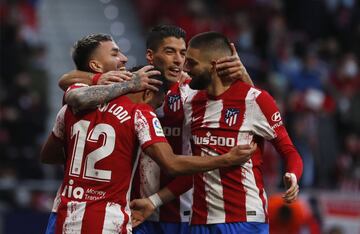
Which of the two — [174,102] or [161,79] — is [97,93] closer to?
[161,79]

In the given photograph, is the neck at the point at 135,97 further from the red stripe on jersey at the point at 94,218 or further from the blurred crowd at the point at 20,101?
the blurred crowd at the point at 20,101

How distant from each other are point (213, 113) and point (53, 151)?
3.92 ft

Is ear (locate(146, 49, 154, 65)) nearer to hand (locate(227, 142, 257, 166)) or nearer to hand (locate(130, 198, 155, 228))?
hand (locate(130, 198, 155, 228))

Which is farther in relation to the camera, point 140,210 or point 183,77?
point 183,77

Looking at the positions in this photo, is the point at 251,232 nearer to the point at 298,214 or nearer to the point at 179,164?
the point at 179,164

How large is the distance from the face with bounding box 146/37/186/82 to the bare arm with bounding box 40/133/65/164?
3.30 ft

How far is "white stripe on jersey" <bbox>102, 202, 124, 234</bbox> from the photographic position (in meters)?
6.76

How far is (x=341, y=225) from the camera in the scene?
504 inches

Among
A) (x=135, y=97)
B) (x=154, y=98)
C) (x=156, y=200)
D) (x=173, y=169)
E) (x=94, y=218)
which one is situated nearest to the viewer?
(x=173, y=169)

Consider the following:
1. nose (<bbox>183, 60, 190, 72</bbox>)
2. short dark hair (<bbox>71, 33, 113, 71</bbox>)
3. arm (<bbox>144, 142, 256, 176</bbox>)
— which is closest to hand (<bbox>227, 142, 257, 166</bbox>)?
arm (<bbox>144, 142, 256, 176</bbox>)

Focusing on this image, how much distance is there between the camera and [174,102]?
7688mm

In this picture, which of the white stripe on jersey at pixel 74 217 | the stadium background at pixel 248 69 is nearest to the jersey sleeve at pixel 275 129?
the white stripe on jersey at pixel 74 217

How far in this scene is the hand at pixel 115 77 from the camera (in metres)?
6.92

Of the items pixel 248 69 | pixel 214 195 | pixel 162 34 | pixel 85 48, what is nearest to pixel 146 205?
pixel 214 195
